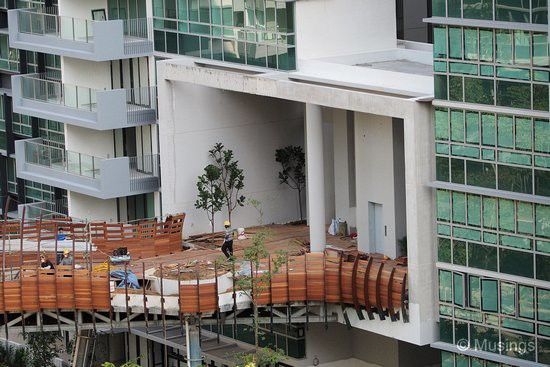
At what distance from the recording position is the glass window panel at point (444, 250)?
6719cm

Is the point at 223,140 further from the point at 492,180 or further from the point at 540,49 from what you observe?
the point at 540,49

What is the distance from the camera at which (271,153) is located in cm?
8081

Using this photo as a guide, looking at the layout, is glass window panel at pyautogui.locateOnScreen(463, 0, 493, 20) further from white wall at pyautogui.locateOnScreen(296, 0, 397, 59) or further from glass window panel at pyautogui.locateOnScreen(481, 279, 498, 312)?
white wall at pyautogui.locateOnScreen(296, 0, 397, 59)

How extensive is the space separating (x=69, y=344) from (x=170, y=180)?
882 centimetres

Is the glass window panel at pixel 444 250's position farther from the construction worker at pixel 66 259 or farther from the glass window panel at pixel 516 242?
the construction worker at pixel 66 259

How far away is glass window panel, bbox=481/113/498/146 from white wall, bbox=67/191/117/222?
904 inches

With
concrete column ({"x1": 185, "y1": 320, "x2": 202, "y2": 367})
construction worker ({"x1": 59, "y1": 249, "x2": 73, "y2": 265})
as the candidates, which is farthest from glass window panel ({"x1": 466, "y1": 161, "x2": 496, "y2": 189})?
construction worker ({"x1": 59, "y1": 249, "x2": 73, "y2": 265})

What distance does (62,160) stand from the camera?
8494 centimetres

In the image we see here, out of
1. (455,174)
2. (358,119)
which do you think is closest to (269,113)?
(358,119)

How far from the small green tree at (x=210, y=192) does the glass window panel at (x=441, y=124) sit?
1351 centimetres

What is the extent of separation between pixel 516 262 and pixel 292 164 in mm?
17653

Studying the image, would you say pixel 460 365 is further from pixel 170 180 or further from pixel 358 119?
pixel 170 180

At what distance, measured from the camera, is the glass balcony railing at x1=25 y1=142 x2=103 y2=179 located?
82.9 m

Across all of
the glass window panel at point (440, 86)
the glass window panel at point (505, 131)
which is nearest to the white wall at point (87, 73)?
the glass window panel at point (440, 86)
